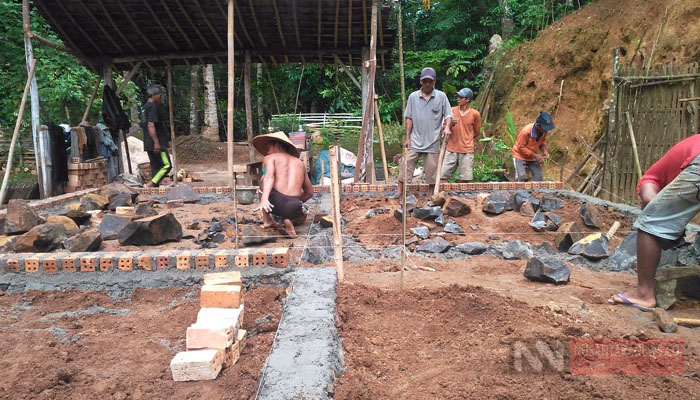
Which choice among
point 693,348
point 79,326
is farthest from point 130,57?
point 693,348

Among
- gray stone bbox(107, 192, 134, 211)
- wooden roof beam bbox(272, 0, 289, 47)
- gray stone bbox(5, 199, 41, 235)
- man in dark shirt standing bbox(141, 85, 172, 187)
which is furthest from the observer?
wooden roof beam bbox(272, 0, 289, 47)

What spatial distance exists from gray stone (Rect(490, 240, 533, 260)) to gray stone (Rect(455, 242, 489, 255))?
0.32 feet

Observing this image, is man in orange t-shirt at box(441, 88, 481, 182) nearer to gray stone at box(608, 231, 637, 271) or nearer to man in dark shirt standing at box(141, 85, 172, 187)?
gray stone at box(608, 231, 637, 271)

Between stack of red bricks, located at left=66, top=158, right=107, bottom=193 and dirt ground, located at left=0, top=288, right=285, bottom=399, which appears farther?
stack of red bricks, located at left=66, top=158, right=107, bottom=193

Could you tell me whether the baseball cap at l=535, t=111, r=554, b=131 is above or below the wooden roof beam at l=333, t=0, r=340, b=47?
below

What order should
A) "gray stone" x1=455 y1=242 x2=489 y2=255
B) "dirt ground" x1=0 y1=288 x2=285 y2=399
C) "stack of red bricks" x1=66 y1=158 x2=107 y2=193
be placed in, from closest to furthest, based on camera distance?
1. "dirt ground" x1=0 y1=288 x2=285 y2=399
2. "gray stone" x1=455 y1=242 x2=489 y2=255
3. "stack of red bricks" x1=66 y1=158 x2=107 y2=193

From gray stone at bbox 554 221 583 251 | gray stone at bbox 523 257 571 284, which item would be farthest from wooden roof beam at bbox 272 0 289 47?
gray stone at bbox 523 257 571 284

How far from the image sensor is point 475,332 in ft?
8.96

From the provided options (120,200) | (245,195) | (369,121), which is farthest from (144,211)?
(369,121)

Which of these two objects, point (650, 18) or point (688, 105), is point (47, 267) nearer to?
point (688, 105)

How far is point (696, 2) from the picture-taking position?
872 cm

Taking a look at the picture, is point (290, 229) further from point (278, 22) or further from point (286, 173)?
point (278, 22)

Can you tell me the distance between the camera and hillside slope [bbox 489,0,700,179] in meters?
8.88

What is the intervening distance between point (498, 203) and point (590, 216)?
1040 mm
